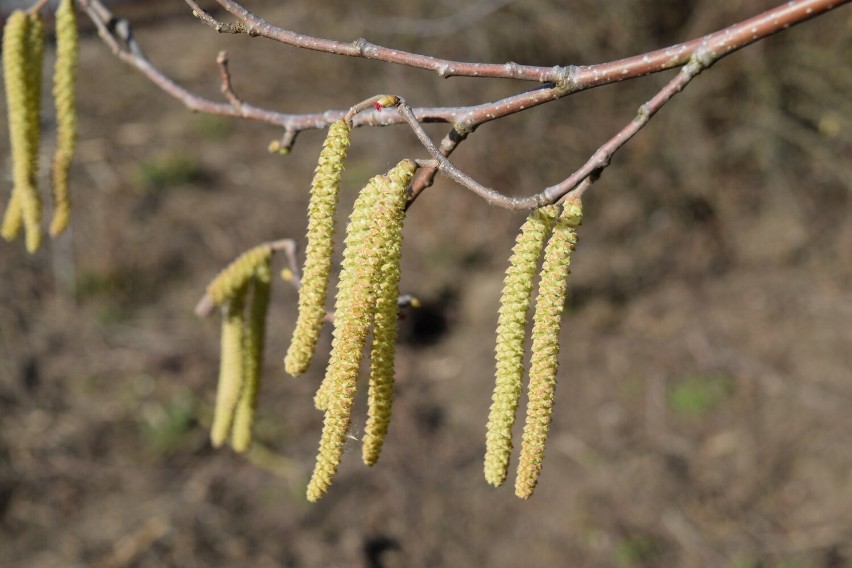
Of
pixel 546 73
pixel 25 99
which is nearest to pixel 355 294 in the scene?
pixel 546 73

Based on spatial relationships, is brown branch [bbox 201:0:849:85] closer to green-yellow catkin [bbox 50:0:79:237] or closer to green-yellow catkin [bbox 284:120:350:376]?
green-yellow catkin [bbox 284:120:350:376]

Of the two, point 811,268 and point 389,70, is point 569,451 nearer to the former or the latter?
point 811,268

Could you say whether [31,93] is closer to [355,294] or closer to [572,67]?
[355,294]

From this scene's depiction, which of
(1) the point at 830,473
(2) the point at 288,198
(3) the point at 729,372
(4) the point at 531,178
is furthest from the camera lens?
(2) the point at 288,198

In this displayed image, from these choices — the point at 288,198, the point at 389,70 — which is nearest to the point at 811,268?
the point at 389,70

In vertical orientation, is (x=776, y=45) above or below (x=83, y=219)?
above

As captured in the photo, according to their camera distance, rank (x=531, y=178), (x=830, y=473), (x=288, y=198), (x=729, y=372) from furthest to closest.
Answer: (x=288, y=198), (x=531, y=178), (x=729, y=372), (x=830, y=473)

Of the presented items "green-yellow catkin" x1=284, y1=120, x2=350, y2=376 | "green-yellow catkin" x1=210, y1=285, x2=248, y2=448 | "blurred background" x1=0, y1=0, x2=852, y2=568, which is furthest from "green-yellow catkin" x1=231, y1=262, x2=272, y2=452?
"blurred background" x1=0, y1=0, x2=852, y2=568

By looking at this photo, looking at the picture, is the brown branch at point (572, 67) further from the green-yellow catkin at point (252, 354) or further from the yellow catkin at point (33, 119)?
the yellow catkin at point (33, 119)
